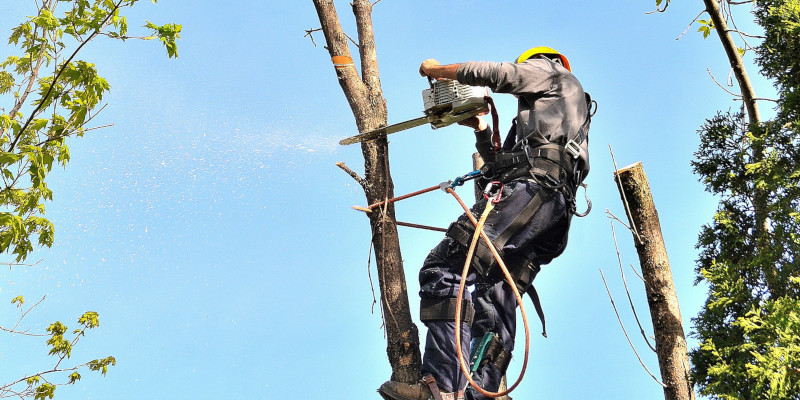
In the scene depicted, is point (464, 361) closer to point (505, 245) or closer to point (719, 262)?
point (505, 245)

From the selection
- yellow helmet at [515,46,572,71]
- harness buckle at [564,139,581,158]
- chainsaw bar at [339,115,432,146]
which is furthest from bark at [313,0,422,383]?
harness buckle at [564,139,581,158]

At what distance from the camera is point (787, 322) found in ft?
12.1

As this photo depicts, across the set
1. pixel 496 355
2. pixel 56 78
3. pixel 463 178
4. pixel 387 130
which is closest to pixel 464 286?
pixel 496 355

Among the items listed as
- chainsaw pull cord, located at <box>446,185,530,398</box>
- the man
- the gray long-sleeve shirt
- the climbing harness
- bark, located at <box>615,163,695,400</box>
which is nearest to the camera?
chainsaw pull cord, located at <box>446,185,530,398</box>

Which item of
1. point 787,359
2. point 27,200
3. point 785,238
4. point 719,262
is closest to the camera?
point 787,359

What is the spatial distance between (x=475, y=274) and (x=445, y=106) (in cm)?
105

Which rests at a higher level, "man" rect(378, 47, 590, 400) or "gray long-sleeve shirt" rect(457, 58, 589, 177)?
"gray long-sleeve shirt" rect(457, 58, 589, 177)

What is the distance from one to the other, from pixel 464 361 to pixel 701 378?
60.1 inches

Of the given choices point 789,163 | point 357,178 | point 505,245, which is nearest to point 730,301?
point 789,163

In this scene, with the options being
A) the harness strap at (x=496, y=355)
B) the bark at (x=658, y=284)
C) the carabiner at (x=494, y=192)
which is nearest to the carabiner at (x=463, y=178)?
the carabiner at (x=494, y=192)

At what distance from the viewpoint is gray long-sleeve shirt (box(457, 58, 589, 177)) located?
3961 mm

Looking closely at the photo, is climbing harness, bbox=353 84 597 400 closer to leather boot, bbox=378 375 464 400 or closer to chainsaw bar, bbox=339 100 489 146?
leather boot, bbox=378 375 464 400

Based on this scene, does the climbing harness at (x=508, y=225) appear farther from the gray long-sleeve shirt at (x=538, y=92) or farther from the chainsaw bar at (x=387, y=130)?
the chainsaw bar at (x=387, y=130)

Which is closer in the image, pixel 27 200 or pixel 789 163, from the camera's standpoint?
pixel 789 163
